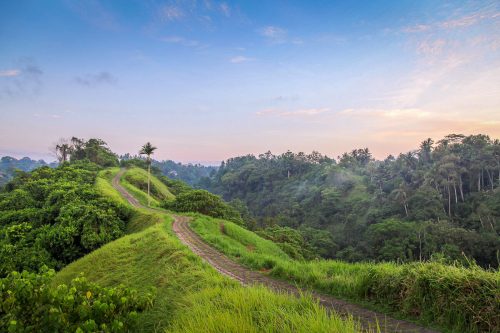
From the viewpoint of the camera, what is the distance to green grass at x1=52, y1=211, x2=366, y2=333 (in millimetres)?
4148

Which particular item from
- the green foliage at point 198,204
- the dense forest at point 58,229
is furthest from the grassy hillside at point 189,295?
the green foliage at point 198,204

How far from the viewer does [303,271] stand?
9.86 meters

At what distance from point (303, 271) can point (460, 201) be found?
65.5 metres

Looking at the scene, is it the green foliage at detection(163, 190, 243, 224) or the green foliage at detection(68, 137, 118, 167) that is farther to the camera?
the green foliage at detection(68, 137, 118, 167)

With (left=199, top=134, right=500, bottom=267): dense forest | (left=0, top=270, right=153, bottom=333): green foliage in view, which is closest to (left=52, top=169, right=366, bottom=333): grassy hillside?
(left=0, top=270, right=153, bottom=333): green foliage

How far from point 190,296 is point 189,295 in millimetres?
283

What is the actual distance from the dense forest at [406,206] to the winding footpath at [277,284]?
14.1 metres

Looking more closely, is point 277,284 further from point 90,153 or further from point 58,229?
point 90,153

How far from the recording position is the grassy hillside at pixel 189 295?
415 cm

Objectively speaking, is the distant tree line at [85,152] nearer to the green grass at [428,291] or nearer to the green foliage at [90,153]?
the green foliage at [90,153]

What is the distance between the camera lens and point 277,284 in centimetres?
950

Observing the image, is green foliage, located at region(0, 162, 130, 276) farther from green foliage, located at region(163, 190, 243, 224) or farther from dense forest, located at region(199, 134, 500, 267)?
dense forest, located at region(199, 134, 500, 267)

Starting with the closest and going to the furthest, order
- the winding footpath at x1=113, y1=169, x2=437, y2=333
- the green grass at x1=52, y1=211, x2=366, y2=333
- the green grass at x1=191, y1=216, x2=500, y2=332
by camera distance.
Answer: the green grass at x1=52, y1=211, x2=366, y2=333
the green grass at x1=191, y1=216, x2=500, y2=332
the winding footpath at x1=113, y1=169, x2=437, y2=333

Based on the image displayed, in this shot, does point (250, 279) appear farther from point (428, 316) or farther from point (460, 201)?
point (460, 201)
